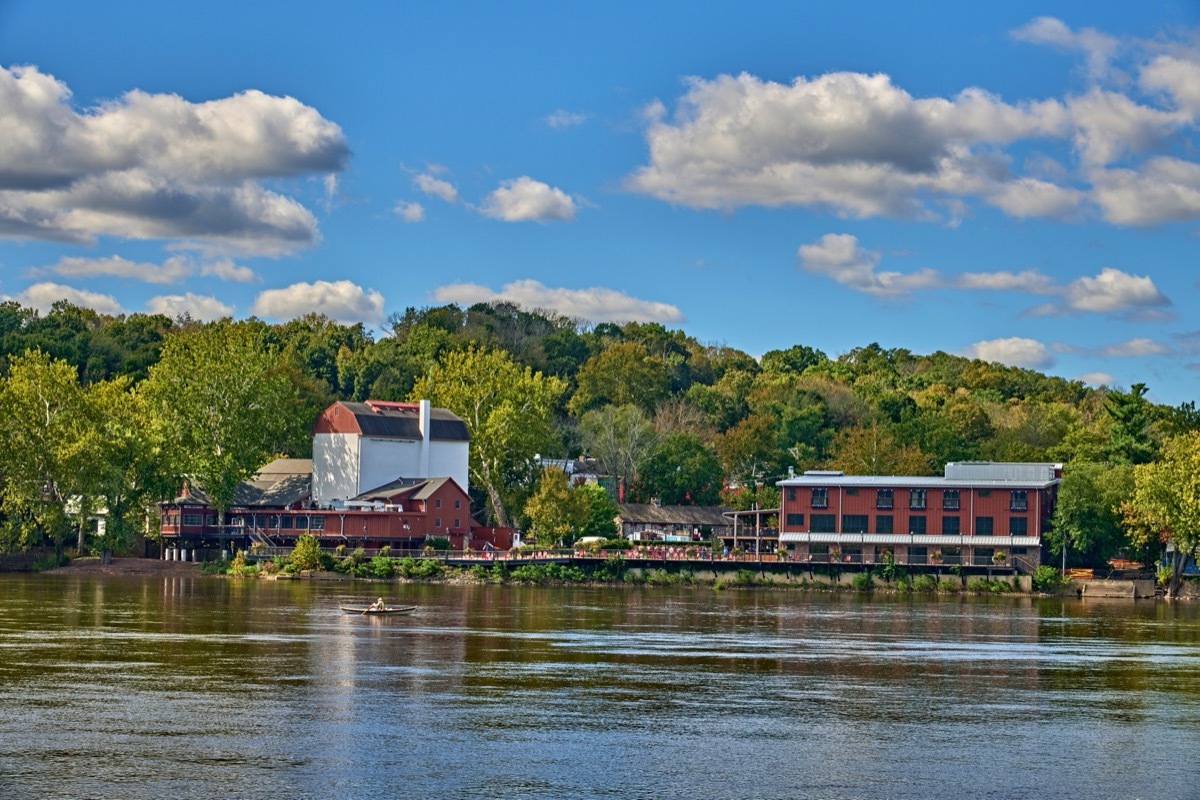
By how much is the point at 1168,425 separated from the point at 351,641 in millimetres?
85928

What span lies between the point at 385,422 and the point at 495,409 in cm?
1050

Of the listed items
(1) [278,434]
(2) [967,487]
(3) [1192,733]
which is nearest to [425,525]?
(1) [278,434]

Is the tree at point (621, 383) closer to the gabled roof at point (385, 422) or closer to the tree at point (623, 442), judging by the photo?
the tree at point (623, 442)

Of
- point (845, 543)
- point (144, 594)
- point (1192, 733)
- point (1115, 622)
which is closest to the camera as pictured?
Answer: point (1192, 733)

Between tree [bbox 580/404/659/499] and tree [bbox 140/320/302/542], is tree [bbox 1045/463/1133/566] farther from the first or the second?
tree [bbox 140/320/302/542]

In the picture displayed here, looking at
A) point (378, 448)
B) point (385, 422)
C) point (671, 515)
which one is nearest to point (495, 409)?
point (385, 422)

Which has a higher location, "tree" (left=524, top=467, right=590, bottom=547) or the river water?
"tree" (left=524, top=467, right=590, bottom=547)

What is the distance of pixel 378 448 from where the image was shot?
130m

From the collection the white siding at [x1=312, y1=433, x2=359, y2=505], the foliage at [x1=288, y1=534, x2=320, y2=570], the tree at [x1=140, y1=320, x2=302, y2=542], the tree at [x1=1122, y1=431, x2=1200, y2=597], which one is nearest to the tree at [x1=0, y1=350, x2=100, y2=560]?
the tree at [x1=140, y1=320, x2=302, y2=542]

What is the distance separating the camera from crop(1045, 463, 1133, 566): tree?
108625 mm

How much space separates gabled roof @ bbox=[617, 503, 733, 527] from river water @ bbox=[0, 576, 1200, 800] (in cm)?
5590

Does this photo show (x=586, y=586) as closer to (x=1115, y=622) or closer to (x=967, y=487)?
(x=967, y=487)

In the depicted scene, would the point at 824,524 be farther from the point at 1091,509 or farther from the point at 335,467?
the point at 335,467

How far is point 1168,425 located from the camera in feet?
414
